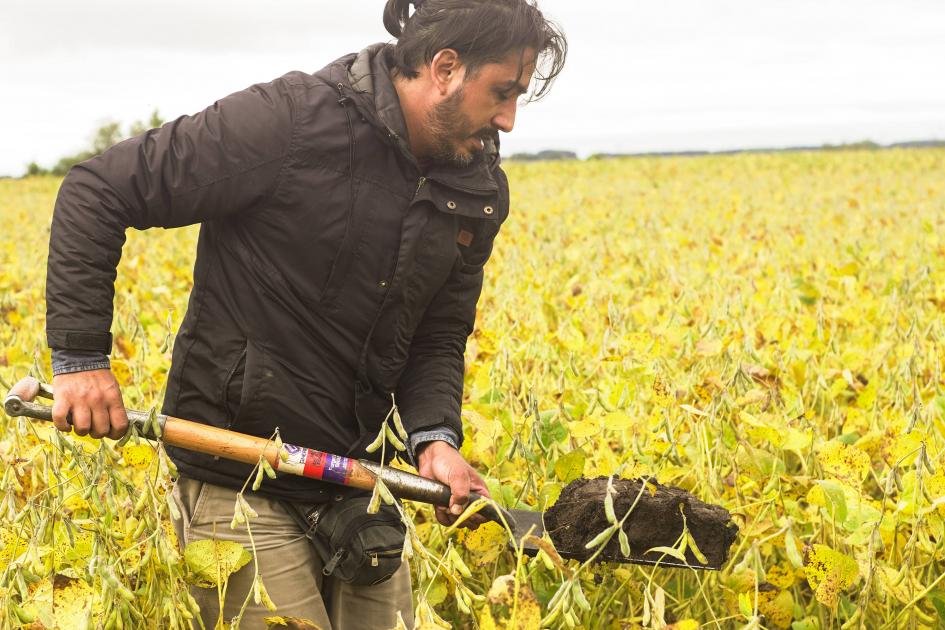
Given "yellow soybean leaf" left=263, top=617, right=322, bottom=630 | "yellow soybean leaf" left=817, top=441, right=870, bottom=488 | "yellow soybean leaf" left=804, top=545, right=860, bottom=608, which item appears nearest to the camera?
"yellow soybean leaf" left=263, top=617, right=322, bottom=630

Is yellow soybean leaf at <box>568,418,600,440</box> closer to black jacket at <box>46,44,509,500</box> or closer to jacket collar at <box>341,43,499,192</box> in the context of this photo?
black jacket at <box>46,44,509,500</box>

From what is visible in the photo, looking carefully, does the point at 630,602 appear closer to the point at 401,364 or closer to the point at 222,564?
the point at 401,364

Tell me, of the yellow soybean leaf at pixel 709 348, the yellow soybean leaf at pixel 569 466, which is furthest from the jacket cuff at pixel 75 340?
the yellow soybean leaf at pixel 709 348

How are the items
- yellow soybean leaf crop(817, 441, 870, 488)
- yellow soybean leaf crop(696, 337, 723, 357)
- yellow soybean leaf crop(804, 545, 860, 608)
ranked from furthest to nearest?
yellow soybean leaf crop(696, 337, 723, 357)
yellow soybean leaf crop(817, 441, 870, 488)
yellow soybean leaf crop(804, 545, 860, 608)

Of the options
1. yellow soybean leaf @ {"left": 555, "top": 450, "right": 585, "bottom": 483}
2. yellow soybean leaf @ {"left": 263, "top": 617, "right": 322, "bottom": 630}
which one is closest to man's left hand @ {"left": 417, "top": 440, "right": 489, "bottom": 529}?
yellow soybean leaf @ {"left": 555, "top": 450, "right": 585, "bottom": 483}

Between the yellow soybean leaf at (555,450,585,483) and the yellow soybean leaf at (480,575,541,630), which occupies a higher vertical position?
the yellow soybean leaf at (480,575,541,630)

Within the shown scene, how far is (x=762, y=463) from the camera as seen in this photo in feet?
7.55

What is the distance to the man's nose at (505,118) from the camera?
73.4 inches

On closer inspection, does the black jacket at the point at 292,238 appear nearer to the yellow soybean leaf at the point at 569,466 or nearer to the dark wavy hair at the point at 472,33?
the dark wavy hair at the point at 472,33

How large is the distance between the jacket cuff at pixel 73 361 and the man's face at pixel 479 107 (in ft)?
2.47

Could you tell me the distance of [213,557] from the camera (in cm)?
169

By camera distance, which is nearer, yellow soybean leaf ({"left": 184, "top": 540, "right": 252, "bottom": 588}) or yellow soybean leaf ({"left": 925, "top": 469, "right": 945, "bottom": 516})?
yellow soybean leaf ({"left": 184, "top": 540, "right": 252, "bottom": 588})

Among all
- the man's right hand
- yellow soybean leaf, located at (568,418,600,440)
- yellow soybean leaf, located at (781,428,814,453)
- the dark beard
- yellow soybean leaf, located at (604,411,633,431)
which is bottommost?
yellow soybean leaf, located at (781,428,814,453)

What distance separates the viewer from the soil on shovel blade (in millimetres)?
1782
